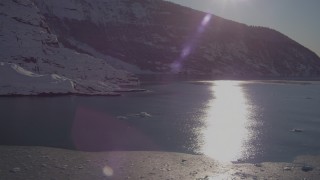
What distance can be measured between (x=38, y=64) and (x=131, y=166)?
4322 centimetres

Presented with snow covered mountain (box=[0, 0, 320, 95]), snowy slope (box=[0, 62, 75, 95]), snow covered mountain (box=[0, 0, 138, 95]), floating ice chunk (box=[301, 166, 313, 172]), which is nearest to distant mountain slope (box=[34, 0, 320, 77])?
snow covered mountain (box=[0, 0, 320, 95])

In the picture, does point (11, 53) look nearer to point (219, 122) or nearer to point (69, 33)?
point (219, 122)

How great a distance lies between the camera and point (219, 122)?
88.3 ft

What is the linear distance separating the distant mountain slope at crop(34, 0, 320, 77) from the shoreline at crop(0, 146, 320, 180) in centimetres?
11097

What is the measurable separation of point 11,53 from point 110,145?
41833 millimetres

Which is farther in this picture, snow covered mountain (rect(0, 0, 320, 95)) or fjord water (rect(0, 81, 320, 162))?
snow covered mountain (rect(0, 0, 320, 95))

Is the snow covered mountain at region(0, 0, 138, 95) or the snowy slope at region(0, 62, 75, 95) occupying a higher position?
the snow covered mountain at region(0, 0, 138, 95)

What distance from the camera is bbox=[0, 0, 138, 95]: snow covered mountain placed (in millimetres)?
42969

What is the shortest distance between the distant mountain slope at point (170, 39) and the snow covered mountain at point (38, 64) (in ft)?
198

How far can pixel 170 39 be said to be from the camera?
153 metres

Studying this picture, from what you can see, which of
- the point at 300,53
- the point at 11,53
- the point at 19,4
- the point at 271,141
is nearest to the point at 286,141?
the point at 271,141

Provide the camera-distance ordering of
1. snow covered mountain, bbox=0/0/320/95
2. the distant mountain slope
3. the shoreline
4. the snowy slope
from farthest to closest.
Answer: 1. the distant mountain slope
2. snow covered mountain, bbox=0/0/320/95
3. the snowy slope
4. the shoreline

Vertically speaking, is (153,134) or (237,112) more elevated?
(237,112)

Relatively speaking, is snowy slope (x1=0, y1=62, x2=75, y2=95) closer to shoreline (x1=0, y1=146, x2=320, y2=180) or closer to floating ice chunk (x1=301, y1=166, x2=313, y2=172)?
shoreline (x1=0, y1=146, x2=320, y2=180)
